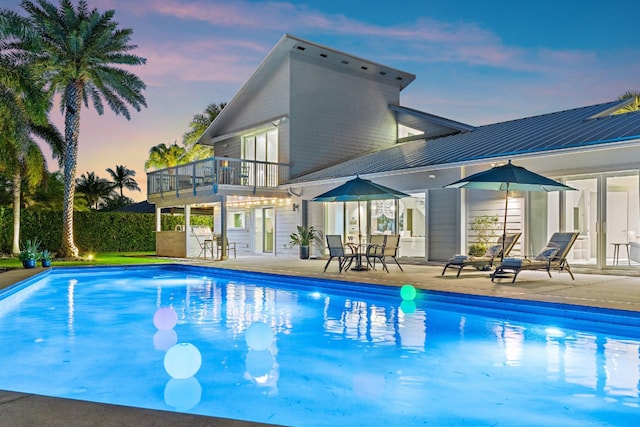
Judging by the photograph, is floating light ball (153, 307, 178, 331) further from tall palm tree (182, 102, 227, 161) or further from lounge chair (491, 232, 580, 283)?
tall palm tree (182, 102, 227, 161)

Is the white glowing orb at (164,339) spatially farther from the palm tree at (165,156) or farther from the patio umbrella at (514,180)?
the palm tree at (165,156)

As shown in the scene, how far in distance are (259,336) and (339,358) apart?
4.38 ft

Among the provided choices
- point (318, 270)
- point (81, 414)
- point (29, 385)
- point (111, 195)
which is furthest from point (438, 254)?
point (111, 195)

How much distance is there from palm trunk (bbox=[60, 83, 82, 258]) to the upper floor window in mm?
6599

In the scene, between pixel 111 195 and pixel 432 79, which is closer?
pixel 432 79

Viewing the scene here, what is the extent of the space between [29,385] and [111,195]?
5271 centimetres

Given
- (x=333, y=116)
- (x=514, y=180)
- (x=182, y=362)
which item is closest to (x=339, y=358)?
(x=182, y=362)

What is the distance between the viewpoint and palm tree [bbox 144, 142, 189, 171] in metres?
32.8

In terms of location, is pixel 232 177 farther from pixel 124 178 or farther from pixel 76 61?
pixel 124 178

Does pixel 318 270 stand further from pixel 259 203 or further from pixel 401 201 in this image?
pixel 259 203

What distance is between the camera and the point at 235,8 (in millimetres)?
18375

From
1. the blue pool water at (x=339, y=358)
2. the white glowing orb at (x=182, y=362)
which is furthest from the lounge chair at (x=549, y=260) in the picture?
the white glowing orb at (x=182, y=362)

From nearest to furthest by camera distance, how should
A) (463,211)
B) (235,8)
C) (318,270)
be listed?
(318,270), (463,211), (235,8)

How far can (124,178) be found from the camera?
60.6 m
